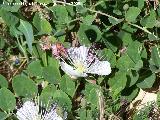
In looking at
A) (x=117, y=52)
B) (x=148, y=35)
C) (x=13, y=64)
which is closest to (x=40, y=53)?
(x=13, y=64)

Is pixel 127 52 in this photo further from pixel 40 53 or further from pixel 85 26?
pixel 40 53

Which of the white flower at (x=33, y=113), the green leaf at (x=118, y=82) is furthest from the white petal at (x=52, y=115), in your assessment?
the green leaf at (x=118, y=82)

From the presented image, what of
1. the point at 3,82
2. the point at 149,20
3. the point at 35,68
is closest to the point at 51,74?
the point at 35,68

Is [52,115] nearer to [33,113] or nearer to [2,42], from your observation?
[33,113]

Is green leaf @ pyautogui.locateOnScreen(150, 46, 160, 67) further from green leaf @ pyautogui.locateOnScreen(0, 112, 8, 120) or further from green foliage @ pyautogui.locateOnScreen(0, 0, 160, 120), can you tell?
green leaf @ pyautogui.locateOnScreen(0, 112, 8, 120)

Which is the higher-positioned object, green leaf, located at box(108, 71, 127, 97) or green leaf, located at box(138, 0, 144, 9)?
green leaf, located at box(138, 0, 144, 9)

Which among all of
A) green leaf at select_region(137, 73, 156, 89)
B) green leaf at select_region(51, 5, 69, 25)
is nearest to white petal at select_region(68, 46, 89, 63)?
green leaf at select_region(51, 5, 69, 25)
